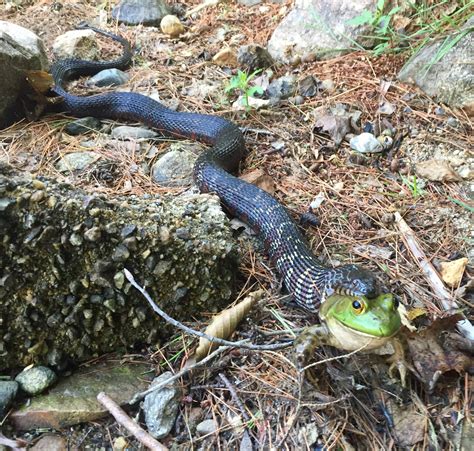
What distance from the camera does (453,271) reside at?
2.66 metres

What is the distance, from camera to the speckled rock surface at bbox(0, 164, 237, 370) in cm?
214

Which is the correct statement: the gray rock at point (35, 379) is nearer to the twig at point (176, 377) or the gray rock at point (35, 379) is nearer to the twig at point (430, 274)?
the twig at point (176, 377)

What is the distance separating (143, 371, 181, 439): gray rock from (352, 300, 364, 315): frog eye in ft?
3.04

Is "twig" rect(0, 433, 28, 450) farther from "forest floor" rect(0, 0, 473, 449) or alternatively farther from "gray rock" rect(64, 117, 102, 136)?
"gray rock" rect(64, 117, 102, 136)

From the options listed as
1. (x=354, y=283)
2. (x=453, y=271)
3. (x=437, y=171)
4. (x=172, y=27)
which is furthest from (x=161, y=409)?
(x=172, y=27)

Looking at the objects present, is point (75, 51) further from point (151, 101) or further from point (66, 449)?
point (66, 449)

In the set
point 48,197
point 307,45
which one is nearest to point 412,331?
point 48,197

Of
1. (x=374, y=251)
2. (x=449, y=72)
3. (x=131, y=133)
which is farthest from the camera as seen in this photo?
(x=131, y=133)

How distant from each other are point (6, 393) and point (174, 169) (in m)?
2.09

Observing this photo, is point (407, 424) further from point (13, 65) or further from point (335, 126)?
point (13, 65)

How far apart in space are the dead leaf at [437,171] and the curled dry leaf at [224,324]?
1743 millimetres

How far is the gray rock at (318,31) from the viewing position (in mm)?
4574

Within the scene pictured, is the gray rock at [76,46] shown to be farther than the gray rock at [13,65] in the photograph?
Yes

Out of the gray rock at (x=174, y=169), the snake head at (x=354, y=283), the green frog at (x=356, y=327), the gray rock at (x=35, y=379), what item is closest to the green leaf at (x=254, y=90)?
the gray rock at (x=174, y=169)
